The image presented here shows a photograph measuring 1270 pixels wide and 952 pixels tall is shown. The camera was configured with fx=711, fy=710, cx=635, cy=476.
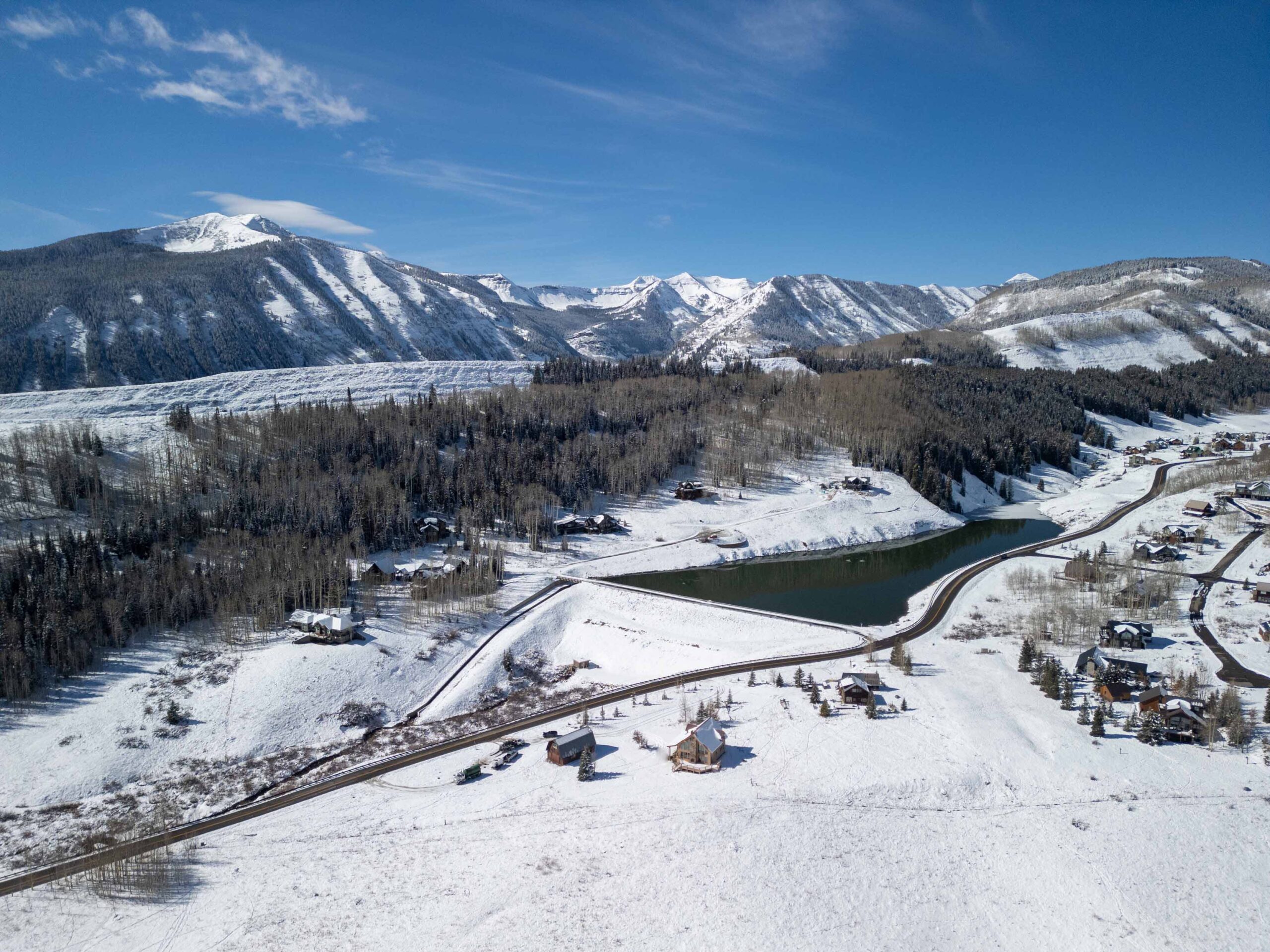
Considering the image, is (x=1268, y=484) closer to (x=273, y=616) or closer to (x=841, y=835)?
(x=841, y=835)

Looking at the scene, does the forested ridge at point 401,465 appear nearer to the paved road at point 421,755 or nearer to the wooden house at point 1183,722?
the paved road at point 421,755

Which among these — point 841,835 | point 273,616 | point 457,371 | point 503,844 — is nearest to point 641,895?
point 503,844

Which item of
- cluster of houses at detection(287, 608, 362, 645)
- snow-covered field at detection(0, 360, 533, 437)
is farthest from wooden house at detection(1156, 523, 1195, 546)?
snow-covered field at detection(0, 360, 533, 437)

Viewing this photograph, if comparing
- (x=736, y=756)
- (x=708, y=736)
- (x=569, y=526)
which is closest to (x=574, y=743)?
Result: (x=708, y=736)

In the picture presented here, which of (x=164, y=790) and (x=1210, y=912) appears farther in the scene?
(x=164, y=790)

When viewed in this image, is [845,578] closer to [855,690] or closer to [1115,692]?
[855,690]

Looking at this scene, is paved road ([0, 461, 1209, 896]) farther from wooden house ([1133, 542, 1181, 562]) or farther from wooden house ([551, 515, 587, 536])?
wooden house ([551, 515, 587, 536])

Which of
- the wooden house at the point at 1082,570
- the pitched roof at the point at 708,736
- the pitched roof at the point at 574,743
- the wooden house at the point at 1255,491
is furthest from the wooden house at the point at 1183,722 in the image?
the wooden house at the point at 1255,491
